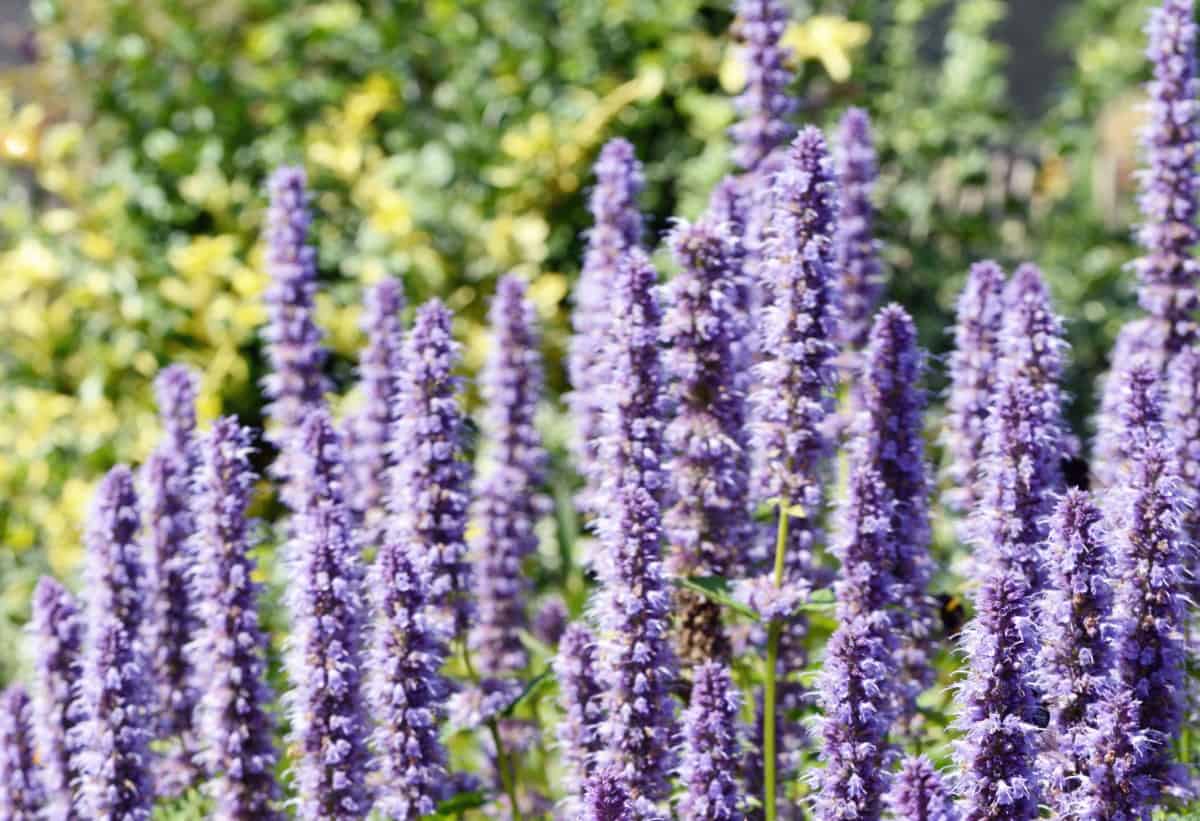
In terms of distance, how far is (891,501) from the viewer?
4109 millimetres

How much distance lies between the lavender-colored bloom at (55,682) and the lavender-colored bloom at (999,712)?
2323 mm

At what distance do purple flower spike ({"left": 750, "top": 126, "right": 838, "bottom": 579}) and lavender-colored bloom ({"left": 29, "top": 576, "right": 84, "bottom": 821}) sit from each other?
1.82m

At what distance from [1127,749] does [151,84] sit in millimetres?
6918

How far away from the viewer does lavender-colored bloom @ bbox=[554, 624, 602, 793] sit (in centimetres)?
411

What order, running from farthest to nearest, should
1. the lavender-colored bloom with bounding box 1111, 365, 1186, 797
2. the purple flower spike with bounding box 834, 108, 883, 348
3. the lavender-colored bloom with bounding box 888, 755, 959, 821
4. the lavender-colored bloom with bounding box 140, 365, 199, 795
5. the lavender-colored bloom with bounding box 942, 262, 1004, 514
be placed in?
the purple flower spike with bounding box 834, 108, 883, 348, the lavender-colored bloom with bounding box 140, 365, 199, 795, the lavender-colored bloom with bounding box 942, 262, 1004, 514, the lavender-colored bloom with bounding box 1111, 365, 1186, 797, the lavender-colored bloom with bounding box 888, 755, 959, 821

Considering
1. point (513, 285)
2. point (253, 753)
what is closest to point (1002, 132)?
point (513, 285)

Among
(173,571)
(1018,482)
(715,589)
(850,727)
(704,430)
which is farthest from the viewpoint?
(173,571)

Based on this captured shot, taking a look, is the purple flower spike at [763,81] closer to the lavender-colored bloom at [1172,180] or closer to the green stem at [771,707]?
the lavender-colored bloom at [1172,180]

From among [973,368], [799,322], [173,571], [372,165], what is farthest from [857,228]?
[372,165]

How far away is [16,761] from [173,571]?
65cm

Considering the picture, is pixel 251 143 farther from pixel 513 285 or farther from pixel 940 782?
pixel 940 782

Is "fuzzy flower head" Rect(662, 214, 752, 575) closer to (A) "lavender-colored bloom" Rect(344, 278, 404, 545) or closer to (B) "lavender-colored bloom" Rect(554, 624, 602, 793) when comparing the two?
(B) "lavender-colored bloom" Rect(554, 624, 602, 793)

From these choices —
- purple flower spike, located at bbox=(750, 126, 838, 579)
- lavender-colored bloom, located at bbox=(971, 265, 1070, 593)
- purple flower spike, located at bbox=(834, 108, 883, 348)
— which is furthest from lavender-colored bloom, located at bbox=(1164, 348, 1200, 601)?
purple flower spike, located at bbox=(834, 108, 883, 348)

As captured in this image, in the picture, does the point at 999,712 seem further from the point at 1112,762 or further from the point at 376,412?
the point at 376,412
